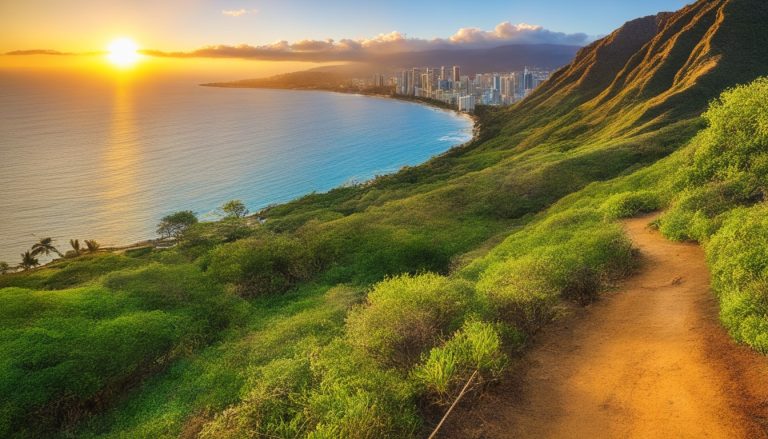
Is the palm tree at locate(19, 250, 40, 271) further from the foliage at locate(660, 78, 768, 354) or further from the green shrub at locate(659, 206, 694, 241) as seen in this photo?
the foliage at locate(660, 78, 768, 354)

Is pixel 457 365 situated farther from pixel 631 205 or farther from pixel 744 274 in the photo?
pixel 631 205

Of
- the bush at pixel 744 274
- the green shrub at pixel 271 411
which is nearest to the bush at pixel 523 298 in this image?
the bush at pixel 744 274

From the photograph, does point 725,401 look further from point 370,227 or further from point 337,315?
point 370,227

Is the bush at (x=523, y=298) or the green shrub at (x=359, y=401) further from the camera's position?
the bush at (x=523, y=298)

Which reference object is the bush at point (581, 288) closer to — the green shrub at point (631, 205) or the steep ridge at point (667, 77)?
the green shrub at point (631, 205)

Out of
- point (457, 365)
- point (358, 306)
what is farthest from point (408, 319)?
point (358, 306)
